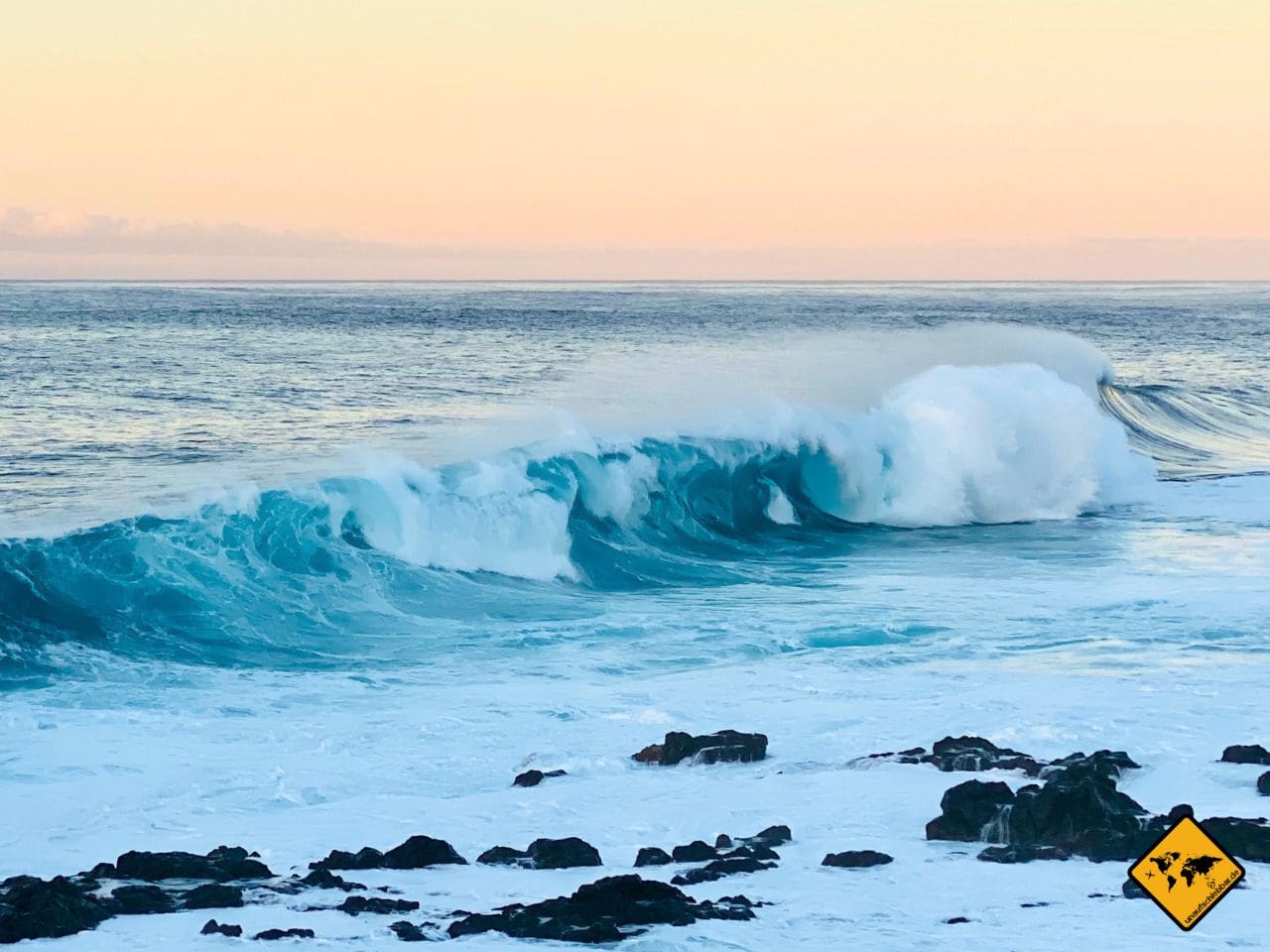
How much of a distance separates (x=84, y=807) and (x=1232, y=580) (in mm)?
11567

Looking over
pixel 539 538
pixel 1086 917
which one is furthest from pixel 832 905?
pixel 539 538

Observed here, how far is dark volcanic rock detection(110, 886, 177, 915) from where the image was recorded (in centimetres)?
699

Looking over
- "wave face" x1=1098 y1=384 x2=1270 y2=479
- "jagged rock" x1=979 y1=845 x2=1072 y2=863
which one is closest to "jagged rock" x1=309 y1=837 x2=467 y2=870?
"jagged rock" x1=979 y1=845 x2=1072 y2=863

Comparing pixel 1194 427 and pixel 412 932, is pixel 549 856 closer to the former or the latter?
pixel 412 932

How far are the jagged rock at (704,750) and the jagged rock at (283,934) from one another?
3.31m

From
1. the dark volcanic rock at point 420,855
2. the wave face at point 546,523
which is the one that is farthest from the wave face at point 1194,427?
the dark volcanic rock at point 420,855

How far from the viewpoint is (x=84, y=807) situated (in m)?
8.83

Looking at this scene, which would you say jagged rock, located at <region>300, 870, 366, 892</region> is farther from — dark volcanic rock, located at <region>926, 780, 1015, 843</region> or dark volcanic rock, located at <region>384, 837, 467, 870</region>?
dark volcanic rock, located at <region>926, 780, 1015, 843</region>

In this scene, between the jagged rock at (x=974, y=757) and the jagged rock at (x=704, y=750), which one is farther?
the jagged rock at (x=704, y=750)

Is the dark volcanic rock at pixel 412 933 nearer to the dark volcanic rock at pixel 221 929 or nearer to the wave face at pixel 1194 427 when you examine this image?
the dark volcanic rock at pixel 221 929

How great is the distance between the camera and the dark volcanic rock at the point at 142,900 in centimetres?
699

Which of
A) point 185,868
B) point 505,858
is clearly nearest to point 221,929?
point 185,868

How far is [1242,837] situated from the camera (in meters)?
7.59

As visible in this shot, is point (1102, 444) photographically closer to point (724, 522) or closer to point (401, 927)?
point (724, 522)
